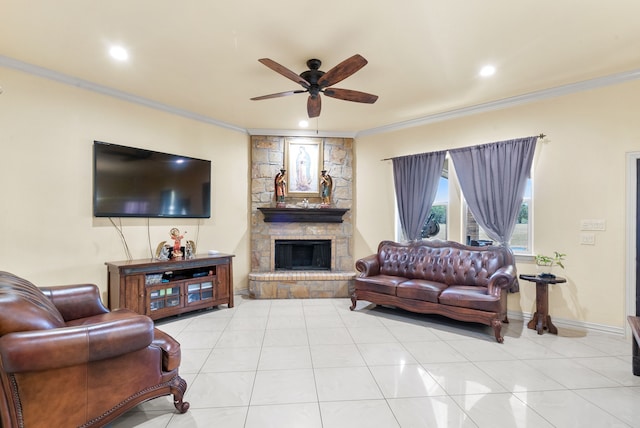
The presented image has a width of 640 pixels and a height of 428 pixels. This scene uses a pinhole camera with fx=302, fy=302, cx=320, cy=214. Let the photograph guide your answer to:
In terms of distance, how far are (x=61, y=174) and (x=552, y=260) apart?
5956 millimetres

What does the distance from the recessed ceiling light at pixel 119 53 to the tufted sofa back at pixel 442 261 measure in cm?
422

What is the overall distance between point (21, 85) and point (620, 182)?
6665 mm

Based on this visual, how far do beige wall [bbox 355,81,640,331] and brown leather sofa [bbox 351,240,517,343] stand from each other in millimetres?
593

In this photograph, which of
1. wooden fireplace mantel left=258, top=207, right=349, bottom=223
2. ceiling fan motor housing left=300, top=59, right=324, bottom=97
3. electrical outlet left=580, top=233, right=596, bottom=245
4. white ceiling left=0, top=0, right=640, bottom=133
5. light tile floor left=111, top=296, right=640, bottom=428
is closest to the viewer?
light tile floor left=111, top=296, right=640, bottom=428

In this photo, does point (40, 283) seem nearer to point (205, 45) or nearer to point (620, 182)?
point (205, 45)

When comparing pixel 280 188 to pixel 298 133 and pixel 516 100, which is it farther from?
pixel 516 100

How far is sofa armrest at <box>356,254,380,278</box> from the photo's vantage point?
463cm

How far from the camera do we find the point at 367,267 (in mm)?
4641

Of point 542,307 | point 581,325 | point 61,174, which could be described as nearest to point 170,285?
point 61,174

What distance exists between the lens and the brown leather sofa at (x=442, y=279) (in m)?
3.50

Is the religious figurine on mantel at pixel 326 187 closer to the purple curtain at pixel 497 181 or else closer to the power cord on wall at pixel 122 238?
the purple curtain at pixel 497 181

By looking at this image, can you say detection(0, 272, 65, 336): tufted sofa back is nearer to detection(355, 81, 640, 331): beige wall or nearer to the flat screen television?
the flat screen television

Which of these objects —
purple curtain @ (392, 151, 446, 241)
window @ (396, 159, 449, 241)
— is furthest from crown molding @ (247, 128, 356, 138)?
window @ (396, 159, 449, 241)

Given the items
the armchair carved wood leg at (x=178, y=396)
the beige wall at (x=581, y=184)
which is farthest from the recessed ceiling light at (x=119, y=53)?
the beige wall at (x=581, y=184)
